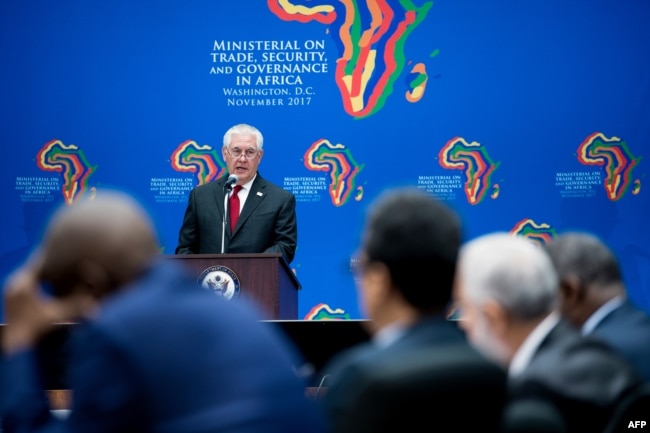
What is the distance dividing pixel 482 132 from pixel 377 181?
0.93 m

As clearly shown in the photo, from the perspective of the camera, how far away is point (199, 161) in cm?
804

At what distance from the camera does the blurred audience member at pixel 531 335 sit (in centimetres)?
206

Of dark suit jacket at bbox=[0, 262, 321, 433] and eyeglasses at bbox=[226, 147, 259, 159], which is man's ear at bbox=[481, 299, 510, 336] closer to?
dark suit jacket at bbox=[0, 262, 321, 433]

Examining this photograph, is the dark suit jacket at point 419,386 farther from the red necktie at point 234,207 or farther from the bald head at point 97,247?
the red necktie at point 234,207

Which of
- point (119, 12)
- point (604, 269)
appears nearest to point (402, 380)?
point (604, 269)

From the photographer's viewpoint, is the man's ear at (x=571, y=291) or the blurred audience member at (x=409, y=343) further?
the man's ear at (x=571, y=291)

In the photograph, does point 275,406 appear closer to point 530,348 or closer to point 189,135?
point 530,348

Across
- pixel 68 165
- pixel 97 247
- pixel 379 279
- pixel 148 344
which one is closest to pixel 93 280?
pixel 97 247

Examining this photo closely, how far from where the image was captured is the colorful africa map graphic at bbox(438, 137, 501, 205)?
7.82 meters

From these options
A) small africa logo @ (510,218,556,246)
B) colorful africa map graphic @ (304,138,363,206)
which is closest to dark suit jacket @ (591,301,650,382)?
small africa logo @ (510,218,556,246)

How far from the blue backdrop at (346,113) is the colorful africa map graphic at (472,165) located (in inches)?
0.6

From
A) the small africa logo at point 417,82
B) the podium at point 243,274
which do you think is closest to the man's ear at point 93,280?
the podium at point 243,274

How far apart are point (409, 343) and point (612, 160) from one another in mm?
6492

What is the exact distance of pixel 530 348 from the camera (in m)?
2.20
